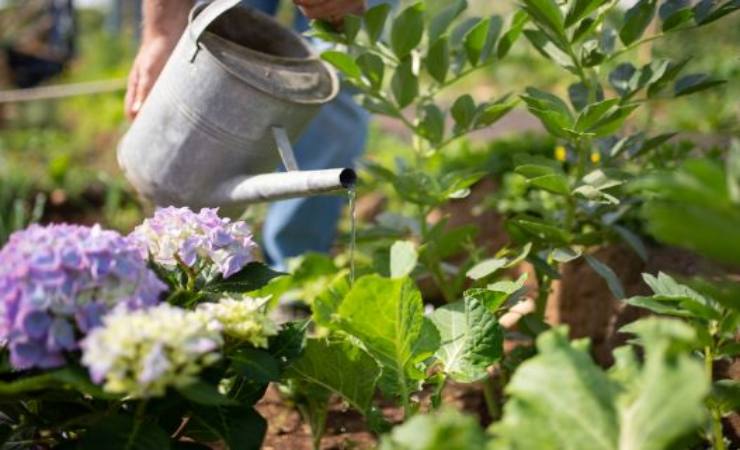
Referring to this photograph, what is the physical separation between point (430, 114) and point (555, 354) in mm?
1071

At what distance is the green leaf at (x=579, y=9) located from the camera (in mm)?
1612

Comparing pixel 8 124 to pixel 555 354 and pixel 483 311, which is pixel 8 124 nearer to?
pixel 483 311

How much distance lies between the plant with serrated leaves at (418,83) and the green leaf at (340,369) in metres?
0.44

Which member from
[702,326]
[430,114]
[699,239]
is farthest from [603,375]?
[430,114]

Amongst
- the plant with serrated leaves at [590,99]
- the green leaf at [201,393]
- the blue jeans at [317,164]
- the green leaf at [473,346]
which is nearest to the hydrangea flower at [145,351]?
the green leaf at [201,393]

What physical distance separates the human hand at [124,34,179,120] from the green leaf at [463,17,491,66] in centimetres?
67

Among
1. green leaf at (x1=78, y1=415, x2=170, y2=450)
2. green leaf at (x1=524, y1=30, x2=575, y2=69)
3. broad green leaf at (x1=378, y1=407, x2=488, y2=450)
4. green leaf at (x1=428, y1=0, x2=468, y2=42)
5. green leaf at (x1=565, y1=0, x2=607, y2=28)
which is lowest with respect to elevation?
green leaf at (x1=78, y1=415, x2=170, y2=450)

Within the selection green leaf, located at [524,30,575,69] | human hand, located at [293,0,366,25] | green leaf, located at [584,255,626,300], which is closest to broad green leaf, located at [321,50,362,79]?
human hand, located at [293,0,366,25]

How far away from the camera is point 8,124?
649 cm

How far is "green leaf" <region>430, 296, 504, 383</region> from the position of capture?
4.83ft

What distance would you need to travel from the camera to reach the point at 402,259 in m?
1.60

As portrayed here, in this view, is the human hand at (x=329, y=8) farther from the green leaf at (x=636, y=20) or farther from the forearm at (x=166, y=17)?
the green leaf at (x=636, y=20)

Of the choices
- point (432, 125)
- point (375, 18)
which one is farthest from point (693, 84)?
point (375, 18)

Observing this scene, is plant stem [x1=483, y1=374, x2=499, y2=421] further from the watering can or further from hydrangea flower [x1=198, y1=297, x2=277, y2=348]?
hydrangea flower [x1=198, y1=297, x2=277, y2=348]
